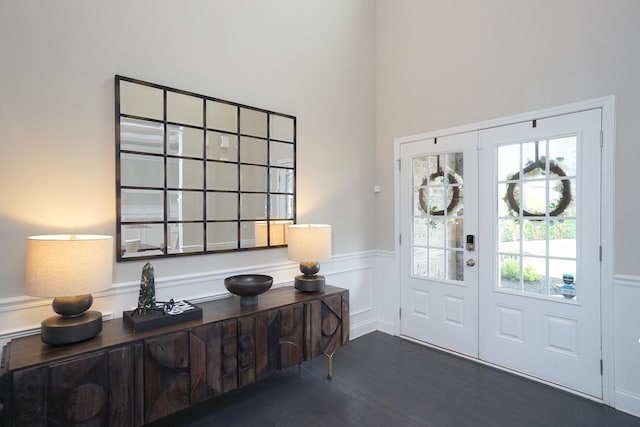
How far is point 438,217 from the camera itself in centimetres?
343

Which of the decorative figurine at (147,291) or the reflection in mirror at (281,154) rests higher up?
the reflection in mirror at (281,154)

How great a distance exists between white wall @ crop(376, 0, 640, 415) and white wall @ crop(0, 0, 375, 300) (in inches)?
16.3

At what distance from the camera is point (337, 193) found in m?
3.59

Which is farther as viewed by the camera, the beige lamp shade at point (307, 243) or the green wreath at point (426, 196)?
the green wreath at point (426, 196)

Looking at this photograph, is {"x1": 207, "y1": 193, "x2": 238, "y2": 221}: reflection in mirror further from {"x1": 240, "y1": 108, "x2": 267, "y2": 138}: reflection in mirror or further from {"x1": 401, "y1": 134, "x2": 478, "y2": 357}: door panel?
{"x1": 401, "y1": 134, "x2": 478, "y2": 357}: door panel

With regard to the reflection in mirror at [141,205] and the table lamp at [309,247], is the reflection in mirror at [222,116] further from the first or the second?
the table lamp at [309,247]

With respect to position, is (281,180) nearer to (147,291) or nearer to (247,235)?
(247,235)

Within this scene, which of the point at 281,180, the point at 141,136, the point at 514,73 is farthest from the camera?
the point at 281,180

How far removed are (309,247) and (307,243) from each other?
4 centimetres

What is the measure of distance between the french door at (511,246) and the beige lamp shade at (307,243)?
125 centimetres

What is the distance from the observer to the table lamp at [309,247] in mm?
2820

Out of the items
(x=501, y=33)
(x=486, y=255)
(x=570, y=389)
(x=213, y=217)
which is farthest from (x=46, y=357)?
(x=501, y=33)

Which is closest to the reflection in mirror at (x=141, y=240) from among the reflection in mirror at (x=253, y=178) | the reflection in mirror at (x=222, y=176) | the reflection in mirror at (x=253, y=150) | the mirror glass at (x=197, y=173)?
the mirror glass at (x=197, y=173)

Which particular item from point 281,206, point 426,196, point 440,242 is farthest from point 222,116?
point 440,242
